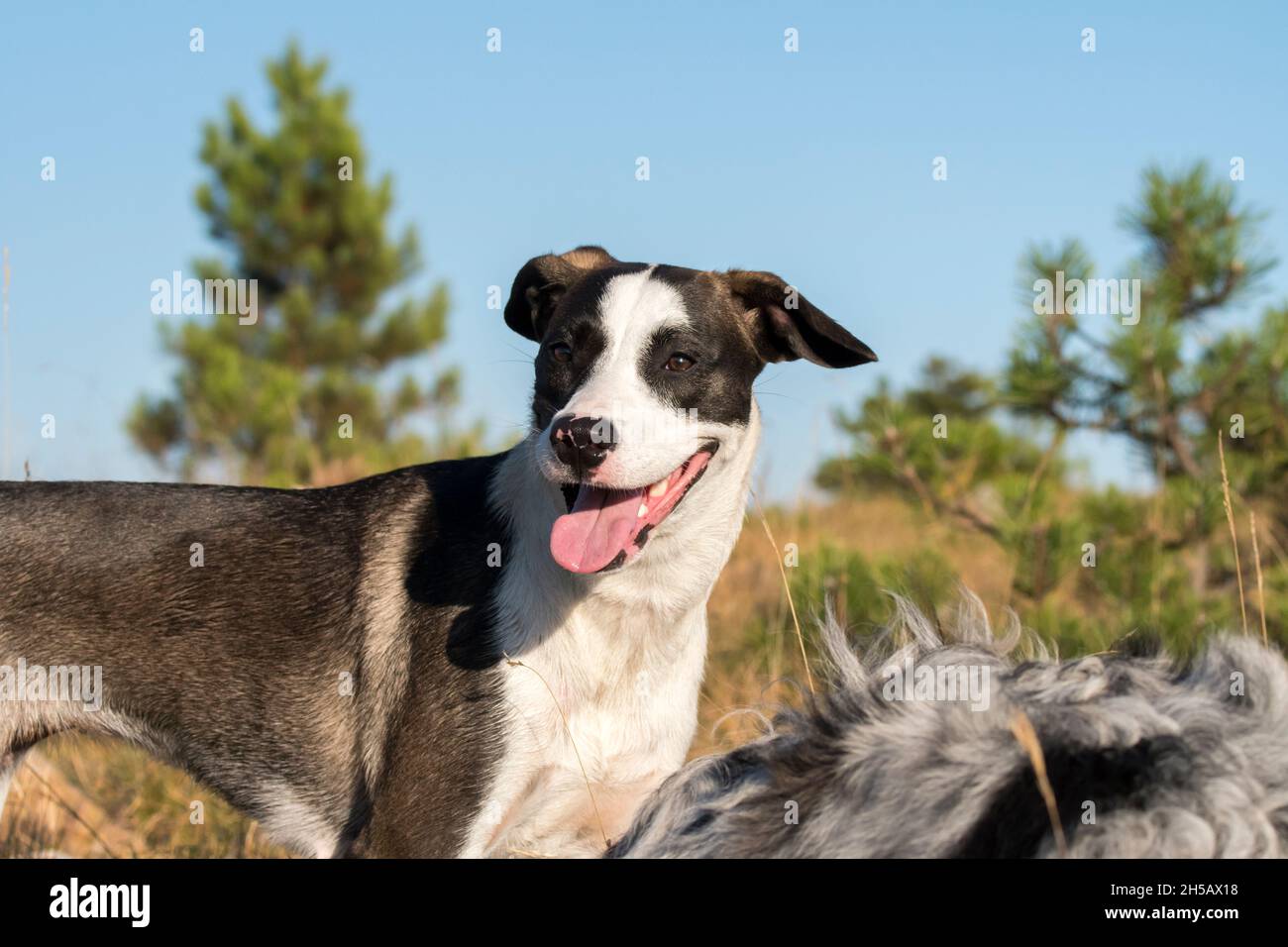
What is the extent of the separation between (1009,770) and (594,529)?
Answer: 5.53 feet

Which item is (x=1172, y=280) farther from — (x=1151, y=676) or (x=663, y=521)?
(x=1151, y=676)

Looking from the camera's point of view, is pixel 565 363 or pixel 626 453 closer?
pixel 626 453

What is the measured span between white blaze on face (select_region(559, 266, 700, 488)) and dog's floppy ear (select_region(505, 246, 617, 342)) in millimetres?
331

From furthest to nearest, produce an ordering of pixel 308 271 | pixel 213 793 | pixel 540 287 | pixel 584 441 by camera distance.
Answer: pixel 308 271 < pixel 540 287 < pixel 213 793 < pixel 584 441

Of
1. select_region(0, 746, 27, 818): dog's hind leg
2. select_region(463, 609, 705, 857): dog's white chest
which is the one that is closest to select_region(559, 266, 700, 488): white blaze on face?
select_region(463, 609, 705, 857): dog's white chest

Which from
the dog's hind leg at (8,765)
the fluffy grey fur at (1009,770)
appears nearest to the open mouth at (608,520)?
the fluffy grey fur at (1009,770)

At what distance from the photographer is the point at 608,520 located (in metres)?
3.46

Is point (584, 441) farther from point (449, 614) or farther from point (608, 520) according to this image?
point (449, 614)

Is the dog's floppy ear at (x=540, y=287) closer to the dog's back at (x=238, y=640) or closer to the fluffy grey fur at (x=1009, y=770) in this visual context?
the dog's back at (x=238, y=640)

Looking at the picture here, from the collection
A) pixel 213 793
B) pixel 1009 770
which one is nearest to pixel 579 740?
pixel 213 793

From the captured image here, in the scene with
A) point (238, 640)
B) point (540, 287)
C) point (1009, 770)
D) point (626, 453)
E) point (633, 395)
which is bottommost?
point (238, 640)

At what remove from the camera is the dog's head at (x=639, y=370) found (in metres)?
3.34

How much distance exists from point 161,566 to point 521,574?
106 cm
